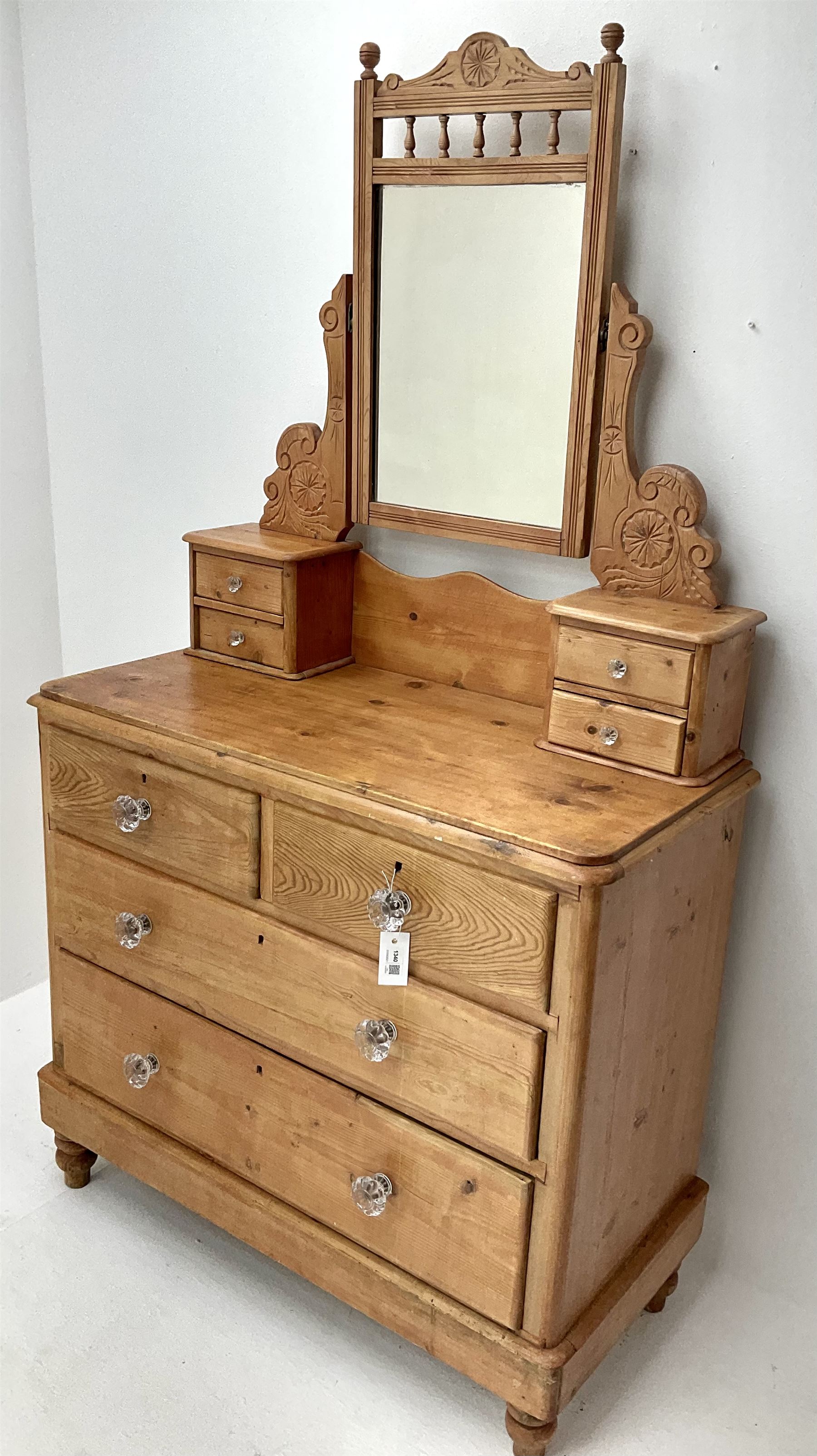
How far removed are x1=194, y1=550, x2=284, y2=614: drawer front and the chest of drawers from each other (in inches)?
4.8

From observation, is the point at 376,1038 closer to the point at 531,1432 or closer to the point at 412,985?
the point at 412,985

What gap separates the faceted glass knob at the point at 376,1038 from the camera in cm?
154

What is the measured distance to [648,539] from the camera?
167cm

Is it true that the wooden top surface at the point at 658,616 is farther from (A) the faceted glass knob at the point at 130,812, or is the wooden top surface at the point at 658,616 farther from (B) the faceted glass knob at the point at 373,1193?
(B) the faceted glass knob at the point at 373,1193

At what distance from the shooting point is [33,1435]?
1.62m

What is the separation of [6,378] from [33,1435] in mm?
1796

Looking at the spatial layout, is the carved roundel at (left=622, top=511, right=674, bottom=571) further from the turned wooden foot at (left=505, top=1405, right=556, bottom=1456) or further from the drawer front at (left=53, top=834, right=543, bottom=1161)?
the turned wooden foot at (left=505, top=1405, right=556, bottom=1456)

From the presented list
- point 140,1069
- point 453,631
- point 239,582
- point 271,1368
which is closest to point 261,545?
point 239,582

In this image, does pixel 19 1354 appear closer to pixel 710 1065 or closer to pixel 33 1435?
pixel 33 1435

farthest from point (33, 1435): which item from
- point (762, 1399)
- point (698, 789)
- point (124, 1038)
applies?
point (698, 789)

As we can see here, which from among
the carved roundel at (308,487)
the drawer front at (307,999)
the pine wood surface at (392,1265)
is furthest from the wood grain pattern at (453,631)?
the pine wood surface at (392,1265)

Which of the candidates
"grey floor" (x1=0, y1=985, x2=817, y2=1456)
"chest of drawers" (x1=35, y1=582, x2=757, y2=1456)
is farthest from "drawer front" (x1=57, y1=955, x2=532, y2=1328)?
"grey floor" (x1=0, y1=985, x2=817, y2=1456)

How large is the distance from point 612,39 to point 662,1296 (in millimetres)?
1710

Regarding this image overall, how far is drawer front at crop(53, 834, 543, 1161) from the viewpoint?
146 centimetres
